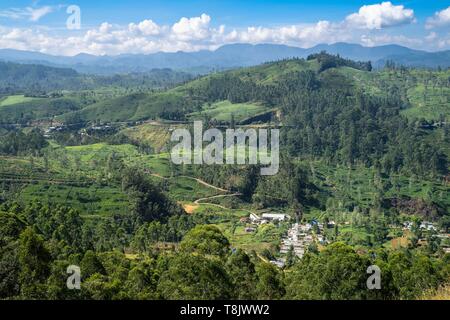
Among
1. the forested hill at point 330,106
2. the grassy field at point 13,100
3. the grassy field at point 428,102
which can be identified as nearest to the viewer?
the forested hill at point 330,106

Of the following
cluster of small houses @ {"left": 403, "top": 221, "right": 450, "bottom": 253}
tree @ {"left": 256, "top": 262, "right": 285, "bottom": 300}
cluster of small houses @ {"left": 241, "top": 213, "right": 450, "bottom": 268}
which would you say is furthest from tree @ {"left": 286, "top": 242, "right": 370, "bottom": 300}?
cluster of small houses @ {"left": 403, "top": 221, "right": 450, "bottom": 253}

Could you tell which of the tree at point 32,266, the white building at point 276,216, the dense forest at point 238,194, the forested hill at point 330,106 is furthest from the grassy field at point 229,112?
the tree at point 32,266

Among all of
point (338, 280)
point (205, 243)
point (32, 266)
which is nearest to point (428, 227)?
point (338, 280)

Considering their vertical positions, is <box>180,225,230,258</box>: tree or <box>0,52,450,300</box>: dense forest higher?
<box>180,225,230,258</box>: tree

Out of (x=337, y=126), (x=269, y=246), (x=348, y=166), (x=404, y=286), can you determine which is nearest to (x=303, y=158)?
(x=348, y=166)

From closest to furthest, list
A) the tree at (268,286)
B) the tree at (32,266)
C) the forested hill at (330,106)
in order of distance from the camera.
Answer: the tree at (32,266) < the tree at (268,286) < the forested hill at (330,106)

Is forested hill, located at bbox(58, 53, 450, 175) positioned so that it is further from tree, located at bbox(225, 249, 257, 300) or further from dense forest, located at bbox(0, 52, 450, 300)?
tree, located at bbox(225, 249, 257, 300)

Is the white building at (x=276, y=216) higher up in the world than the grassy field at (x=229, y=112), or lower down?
lower down

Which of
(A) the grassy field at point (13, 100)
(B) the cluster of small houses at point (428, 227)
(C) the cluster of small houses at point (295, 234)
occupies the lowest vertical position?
(B) the cluster of small houses at point (428, 227)

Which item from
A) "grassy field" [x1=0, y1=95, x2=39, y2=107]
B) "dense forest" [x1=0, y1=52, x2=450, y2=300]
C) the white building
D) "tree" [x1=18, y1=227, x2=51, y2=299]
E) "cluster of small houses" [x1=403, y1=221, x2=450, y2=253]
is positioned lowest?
"cluster of small houses" [x1=403, y1=221, x2=450, y2=253]

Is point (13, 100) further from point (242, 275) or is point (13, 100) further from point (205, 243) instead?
point (242, 275)

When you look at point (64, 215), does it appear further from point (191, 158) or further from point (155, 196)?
point (191, 158)

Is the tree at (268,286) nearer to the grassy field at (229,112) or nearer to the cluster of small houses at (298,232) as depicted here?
the cluster of small houses at (298,232)
